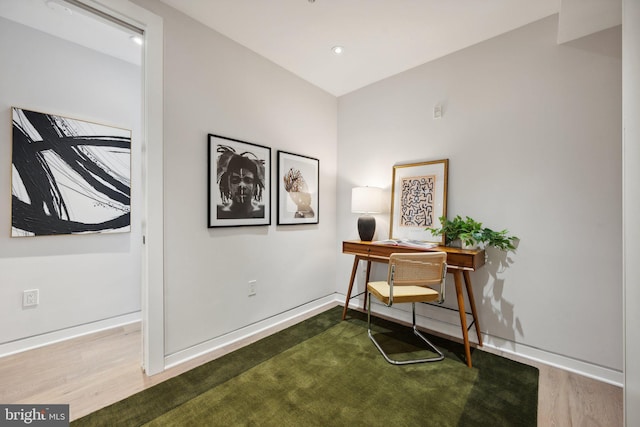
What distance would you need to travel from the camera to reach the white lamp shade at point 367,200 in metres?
2.82

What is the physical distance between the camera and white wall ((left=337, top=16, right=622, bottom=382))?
6.03 feet

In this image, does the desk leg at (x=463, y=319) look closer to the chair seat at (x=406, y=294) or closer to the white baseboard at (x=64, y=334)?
the chair seat at (x=406, y=294)

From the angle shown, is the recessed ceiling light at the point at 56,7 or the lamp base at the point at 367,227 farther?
the lamp base at the point at 367,227

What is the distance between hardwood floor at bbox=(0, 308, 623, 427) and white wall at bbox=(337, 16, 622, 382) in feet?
0.96

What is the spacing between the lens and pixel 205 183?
2170mm

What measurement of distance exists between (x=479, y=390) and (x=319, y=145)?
2.65 m

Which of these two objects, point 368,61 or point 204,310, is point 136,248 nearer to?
point 204,310

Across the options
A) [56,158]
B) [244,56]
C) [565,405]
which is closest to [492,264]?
[565,405]

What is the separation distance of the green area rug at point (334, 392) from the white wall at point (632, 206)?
594 mm

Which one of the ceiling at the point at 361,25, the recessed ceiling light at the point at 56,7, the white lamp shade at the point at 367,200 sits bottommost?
the white lamp shade at the point at 367,200

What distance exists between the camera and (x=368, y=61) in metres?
2.64

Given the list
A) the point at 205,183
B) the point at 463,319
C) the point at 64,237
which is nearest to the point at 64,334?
the point at 64,237

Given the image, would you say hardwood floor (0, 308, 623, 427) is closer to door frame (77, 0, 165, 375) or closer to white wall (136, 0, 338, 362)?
door frame (77, 0, 165, 375)

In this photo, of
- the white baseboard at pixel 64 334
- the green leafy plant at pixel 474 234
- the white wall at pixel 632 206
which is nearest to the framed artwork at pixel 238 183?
the white baseboard at pixel 64 334
